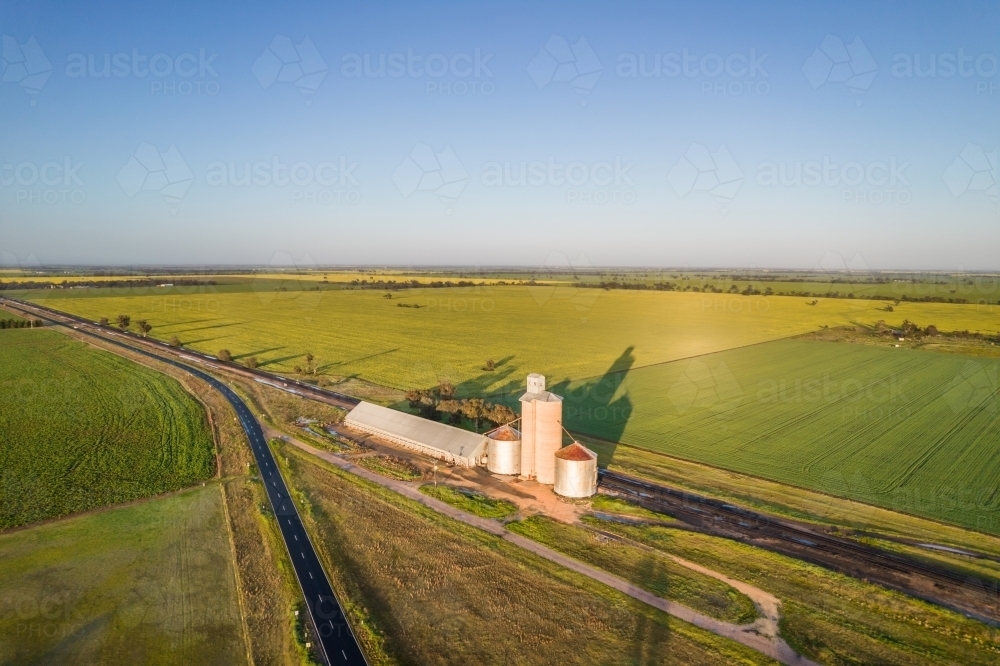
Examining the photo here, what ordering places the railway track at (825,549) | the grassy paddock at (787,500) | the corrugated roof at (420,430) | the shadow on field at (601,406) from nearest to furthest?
1. the railway track at (825,549)
2. the grassy paddock at (787,500)
3. the corrugated roof at (420,430)
4. the shadow on field at (601,406)

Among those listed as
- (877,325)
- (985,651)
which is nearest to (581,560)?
(985,651)

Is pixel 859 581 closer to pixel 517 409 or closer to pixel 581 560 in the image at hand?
pixel 581 560

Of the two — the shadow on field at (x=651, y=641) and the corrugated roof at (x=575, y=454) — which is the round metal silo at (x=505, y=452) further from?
the shadow on field at (x=651, y=641)

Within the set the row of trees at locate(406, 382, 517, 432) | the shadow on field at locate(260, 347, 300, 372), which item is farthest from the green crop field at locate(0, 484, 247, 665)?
the shadow on field at locate(260, 347, 300, 372)

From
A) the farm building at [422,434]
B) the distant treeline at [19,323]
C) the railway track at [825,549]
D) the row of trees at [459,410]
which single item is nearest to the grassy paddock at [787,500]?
the railway track at [825,549]

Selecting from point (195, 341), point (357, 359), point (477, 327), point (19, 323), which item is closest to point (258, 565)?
point (357, 359)
